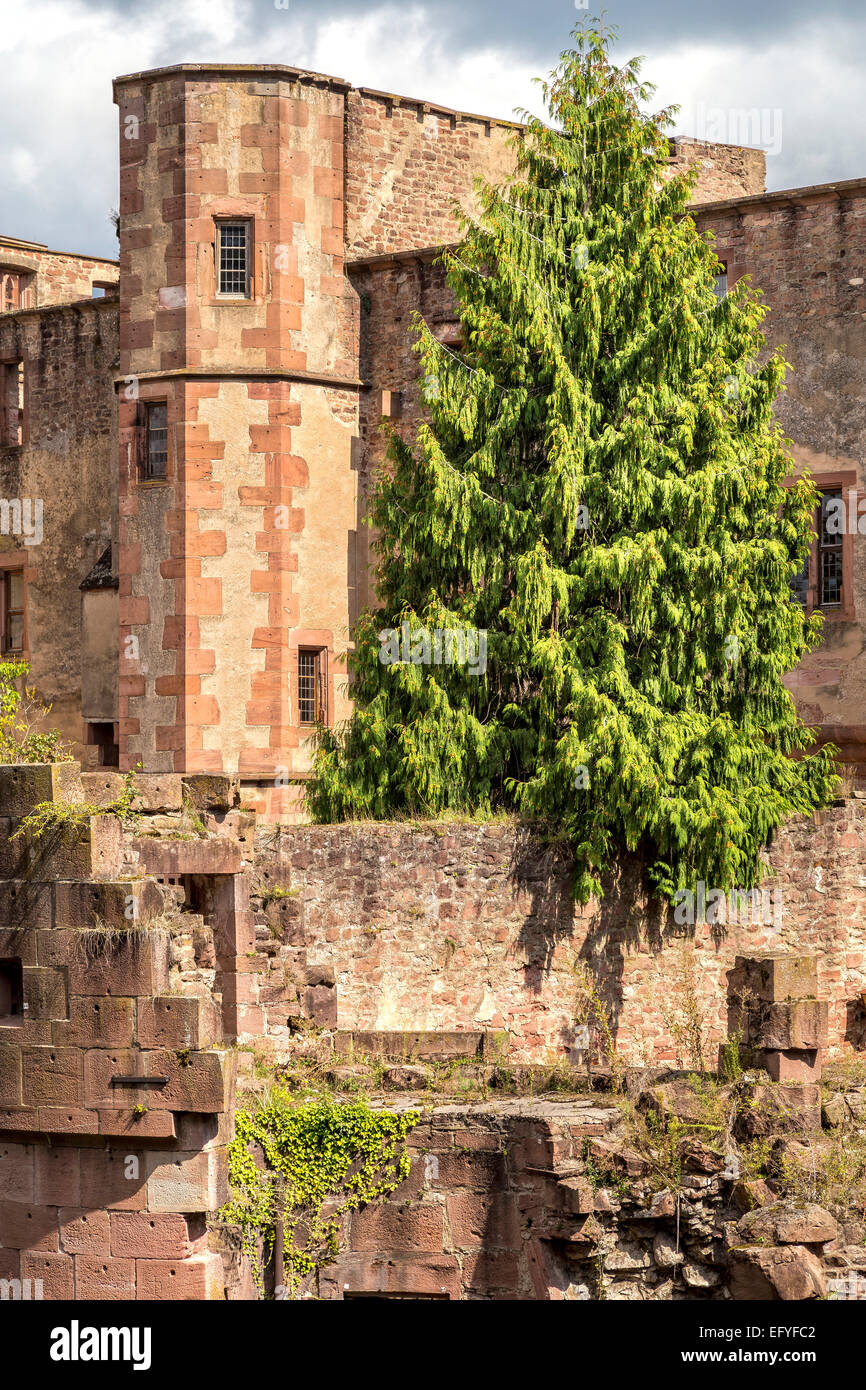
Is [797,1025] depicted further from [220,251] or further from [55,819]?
[220,251]

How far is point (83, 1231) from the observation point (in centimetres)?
1445

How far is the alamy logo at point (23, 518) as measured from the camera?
32.3 m

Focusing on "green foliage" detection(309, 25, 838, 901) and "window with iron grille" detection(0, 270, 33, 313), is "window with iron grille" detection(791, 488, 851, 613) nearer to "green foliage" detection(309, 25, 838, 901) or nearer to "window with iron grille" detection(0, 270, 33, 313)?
"green foliage" detection(309, 25, 838, 901)

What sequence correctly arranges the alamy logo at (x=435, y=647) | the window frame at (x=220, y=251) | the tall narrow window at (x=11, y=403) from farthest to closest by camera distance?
the tall narrow window at (x=11, y=403)
the window frame at (x=220, y=251)
the alamy logo at (x=435, y=647)

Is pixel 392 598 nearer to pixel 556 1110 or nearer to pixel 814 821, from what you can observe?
pixel 814 821

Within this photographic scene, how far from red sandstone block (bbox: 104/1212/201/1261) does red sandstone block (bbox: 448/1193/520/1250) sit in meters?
2.86

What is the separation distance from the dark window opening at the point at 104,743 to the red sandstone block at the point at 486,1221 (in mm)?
14033

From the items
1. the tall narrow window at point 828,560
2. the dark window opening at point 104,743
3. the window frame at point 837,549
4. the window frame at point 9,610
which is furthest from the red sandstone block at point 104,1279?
the window frame at point 9,610

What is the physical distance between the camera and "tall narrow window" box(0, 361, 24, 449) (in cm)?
3284

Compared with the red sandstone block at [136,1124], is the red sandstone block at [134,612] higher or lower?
higher

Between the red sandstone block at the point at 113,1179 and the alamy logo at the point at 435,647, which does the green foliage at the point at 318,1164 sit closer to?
the red sandstone block at the point at 113,1179

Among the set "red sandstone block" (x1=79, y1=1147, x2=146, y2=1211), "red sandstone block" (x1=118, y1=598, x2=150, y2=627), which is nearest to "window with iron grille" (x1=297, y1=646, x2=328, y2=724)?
"red sandstone block" (x1=118, y1=598, x2=150, y2=627)

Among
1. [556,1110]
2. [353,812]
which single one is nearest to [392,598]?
[353,812]

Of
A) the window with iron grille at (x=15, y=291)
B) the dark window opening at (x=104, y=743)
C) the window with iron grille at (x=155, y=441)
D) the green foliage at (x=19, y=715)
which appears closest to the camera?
the green foliage at (x=19, y=715)
